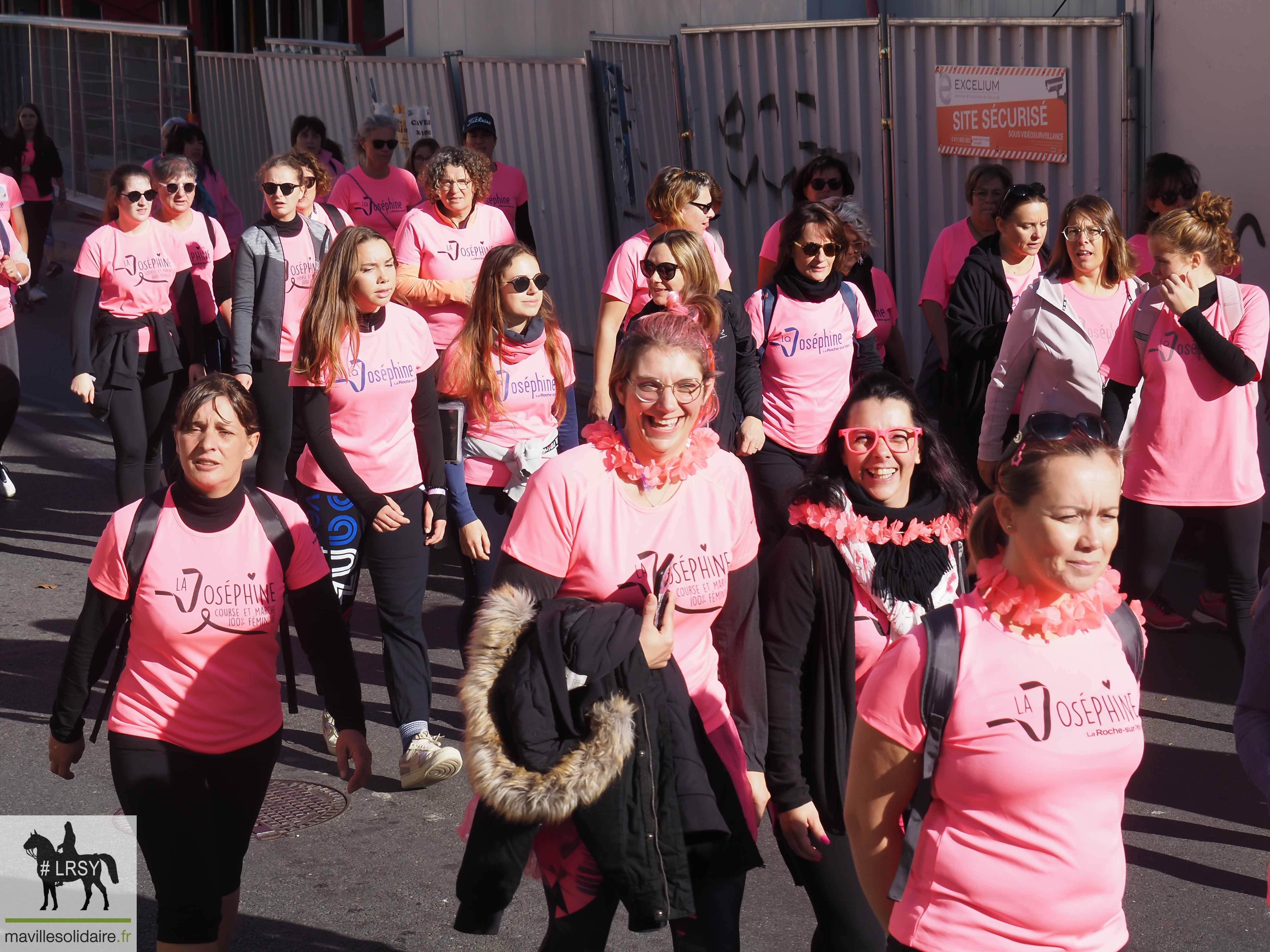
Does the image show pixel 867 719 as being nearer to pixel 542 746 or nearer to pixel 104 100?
pixel 542 746

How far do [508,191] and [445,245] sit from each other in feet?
9.25

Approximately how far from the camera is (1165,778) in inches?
214

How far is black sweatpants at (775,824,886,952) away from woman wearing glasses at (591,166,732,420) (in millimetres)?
3251

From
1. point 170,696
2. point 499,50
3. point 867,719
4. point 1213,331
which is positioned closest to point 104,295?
point 170,696

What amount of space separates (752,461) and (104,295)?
3.78 meters

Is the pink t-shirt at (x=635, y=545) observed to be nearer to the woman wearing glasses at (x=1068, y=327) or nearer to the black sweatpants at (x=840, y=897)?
the black sweatpants at (x=840, y=897)

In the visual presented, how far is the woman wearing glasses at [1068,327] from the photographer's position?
6.01 metres

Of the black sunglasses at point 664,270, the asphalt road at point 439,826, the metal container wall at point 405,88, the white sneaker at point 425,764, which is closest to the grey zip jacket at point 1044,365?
the asphalt road at point 439,826

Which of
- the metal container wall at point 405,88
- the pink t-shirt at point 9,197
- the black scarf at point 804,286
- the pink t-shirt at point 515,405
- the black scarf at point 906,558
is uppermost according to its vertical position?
the metal container wall at point 405,88

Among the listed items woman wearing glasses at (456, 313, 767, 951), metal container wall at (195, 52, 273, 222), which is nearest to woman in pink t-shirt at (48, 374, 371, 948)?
woman wearing glasses at (456, 313, 767, 951)

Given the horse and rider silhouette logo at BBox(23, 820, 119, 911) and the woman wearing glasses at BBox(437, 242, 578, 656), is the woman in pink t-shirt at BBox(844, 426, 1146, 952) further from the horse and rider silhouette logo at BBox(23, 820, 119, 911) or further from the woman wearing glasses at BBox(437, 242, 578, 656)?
the woman wearing glasses at BBox(437, 242, 578, 656)

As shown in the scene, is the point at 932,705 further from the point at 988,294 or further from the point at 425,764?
the point at 988,294

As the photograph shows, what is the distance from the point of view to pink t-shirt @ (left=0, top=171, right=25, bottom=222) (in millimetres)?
9109

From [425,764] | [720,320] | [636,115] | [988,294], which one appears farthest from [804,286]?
[636,115]
